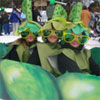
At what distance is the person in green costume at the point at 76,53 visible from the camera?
7.64 ft

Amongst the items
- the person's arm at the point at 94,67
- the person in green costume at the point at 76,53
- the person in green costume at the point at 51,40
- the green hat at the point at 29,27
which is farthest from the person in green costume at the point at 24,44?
the person's arm at the point at 94,67

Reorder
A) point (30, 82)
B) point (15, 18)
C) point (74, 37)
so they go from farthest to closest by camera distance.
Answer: point (15, 18) < point (74, 37) < point (30, 82)

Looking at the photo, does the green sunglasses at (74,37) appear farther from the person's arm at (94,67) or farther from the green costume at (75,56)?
the person's arm at (94,67)

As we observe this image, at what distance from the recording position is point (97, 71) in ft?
8.36

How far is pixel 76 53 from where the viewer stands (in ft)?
8.20

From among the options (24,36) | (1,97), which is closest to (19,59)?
(24,36)

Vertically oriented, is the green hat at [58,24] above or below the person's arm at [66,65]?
above

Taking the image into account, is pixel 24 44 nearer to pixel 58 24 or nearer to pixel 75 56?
pixel 58 24

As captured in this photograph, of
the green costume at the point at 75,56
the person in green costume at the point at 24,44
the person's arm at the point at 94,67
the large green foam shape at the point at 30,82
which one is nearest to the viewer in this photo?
the large green foam shape at the point at 30,82

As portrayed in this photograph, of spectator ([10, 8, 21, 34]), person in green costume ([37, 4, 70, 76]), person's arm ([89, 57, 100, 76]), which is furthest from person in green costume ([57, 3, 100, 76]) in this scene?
spectator ([10, 8, 21, 34])

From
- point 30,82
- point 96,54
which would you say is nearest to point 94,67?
point 96,54

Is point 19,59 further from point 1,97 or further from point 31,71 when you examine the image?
point 31,71

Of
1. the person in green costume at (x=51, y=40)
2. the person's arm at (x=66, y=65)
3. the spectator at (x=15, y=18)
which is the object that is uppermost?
the person in green costume at (x=51, y=40)

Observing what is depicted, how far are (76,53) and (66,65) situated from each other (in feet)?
0.88
